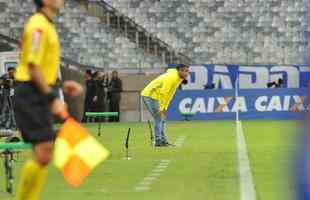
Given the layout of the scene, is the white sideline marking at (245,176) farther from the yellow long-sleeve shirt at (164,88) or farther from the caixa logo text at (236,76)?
the caixa logo text at (236,76)

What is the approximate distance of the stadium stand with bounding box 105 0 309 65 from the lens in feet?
124

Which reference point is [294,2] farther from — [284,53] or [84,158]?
[84,158]

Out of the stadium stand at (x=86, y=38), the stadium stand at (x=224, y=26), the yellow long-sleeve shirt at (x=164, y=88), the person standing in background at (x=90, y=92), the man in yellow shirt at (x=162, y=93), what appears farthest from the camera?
the stadium stand at (x=224, y=26)

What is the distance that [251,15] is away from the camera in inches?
1534

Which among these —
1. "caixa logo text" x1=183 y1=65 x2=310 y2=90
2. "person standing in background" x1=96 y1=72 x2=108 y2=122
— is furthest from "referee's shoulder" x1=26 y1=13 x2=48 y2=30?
"caixa logo text" x1=183 y1=65 x2=310 y2=90

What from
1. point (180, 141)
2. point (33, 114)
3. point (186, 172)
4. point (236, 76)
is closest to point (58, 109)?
Answer: point (33, 114)

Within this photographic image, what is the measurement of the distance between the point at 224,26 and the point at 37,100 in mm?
32070

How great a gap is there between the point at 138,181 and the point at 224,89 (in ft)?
70.2

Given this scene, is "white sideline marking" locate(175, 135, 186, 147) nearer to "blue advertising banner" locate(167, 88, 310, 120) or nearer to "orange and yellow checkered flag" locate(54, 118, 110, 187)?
"blue advertising banner" locate(167, 88, 310, 120)

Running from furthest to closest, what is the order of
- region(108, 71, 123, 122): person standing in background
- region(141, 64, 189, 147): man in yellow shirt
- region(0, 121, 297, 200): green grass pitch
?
1. region(108, 71, 123, 122): person standing in background
2. region(141, 64, 189, 147): man in yellow shirt
3. region(0, 121, 297, 200): green grass pitch

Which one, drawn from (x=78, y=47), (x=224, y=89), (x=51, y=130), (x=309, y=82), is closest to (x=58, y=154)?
(x=51, y=130)

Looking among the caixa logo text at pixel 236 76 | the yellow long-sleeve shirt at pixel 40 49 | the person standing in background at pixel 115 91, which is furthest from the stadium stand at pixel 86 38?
the yellow long-sleeve shirt at pixel 40 49

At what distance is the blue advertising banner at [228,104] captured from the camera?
104 feet

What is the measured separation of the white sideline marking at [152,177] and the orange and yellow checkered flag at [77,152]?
3245mm
